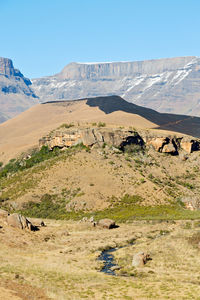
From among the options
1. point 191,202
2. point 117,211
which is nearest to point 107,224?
point 117,211

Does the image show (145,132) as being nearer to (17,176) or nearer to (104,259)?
(17,176)

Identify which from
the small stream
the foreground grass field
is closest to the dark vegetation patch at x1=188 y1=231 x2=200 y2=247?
the foreground grass field

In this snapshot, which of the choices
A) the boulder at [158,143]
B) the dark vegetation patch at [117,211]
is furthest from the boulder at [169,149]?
the dark vegetation patch at [117,211]

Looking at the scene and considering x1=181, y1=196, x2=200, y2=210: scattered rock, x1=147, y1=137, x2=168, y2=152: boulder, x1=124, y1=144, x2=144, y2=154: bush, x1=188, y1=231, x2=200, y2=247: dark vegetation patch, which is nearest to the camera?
x1=188, y1=231, x2=200, y2=247: dark vegetation patch

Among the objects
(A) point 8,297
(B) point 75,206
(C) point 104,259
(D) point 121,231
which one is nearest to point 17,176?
(B) point 75,206

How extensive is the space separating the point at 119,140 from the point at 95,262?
222 ft

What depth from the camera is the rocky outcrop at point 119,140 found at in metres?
118

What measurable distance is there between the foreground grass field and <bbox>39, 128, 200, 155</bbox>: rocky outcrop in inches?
1693

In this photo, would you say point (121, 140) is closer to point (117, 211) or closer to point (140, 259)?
point (117, 211)

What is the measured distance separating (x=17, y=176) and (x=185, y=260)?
6861 cm

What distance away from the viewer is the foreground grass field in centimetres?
4091

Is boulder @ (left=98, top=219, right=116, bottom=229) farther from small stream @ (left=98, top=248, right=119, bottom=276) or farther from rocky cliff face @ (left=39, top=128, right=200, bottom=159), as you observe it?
rocky cliff face @ (left=39, top=128, right=200, bottom=159)

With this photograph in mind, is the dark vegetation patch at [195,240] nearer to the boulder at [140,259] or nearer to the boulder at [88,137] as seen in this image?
the boulder at [140,259]

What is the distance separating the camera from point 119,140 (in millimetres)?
119188
